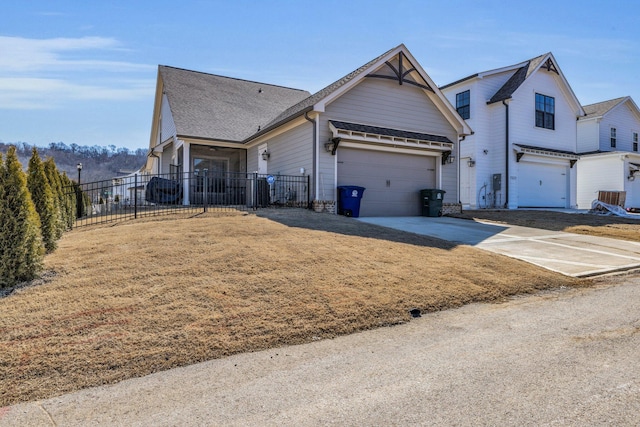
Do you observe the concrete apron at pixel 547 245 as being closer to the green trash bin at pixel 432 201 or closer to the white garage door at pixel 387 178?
the white garage door at pixel 387 178

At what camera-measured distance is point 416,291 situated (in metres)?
5.41

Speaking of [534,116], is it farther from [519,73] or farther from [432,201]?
[432,201]

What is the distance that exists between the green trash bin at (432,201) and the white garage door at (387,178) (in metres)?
0.28

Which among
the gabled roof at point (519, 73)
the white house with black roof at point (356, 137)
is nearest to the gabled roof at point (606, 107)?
the gabled roof at point (519, 73)

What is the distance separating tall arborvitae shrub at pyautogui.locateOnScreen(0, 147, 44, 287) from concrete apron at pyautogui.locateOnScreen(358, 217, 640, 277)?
26.8ft

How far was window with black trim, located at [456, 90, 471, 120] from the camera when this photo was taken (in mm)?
19969

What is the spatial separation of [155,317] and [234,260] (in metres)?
1.97

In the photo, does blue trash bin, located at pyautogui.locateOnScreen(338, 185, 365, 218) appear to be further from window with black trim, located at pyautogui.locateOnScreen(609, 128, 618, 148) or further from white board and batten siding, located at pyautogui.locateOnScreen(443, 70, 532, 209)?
window with black trim, located at pyautogui.locateOnScreen(609, 128, 618, 148)

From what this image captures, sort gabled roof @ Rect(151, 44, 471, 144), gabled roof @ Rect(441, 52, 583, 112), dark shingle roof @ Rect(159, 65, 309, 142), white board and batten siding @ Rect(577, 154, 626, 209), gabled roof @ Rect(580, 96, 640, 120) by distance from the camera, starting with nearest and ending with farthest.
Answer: gabled roof @ Rect(151, 44, 471, 144), dark shingle roof @ Rect(159, 65, 309, 142), gabled roof @ Rect(441, 52, 583, 112), white board and batten siding @ Rect(577, 154, 626, 209), gabled roof @ Rect(580, 96, 640, 120)

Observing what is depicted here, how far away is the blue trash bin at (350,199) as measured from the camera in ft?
42.0

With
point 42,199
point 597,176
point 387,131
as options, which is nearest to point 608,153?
point 597,176

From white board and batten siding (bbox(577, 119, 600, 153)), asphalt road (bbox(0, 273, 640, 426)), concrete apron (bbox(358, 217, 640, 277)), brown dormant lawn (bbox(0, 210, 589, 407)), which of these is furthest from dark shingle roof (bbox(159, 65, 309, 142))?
white board and batten siding (bbox(577, 119, 600, 153))

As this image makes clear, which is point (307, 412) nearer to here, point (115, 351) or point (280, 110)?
point (115, 351)

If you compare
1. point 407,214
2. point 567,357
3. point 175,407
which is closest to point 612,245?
point 407,214
